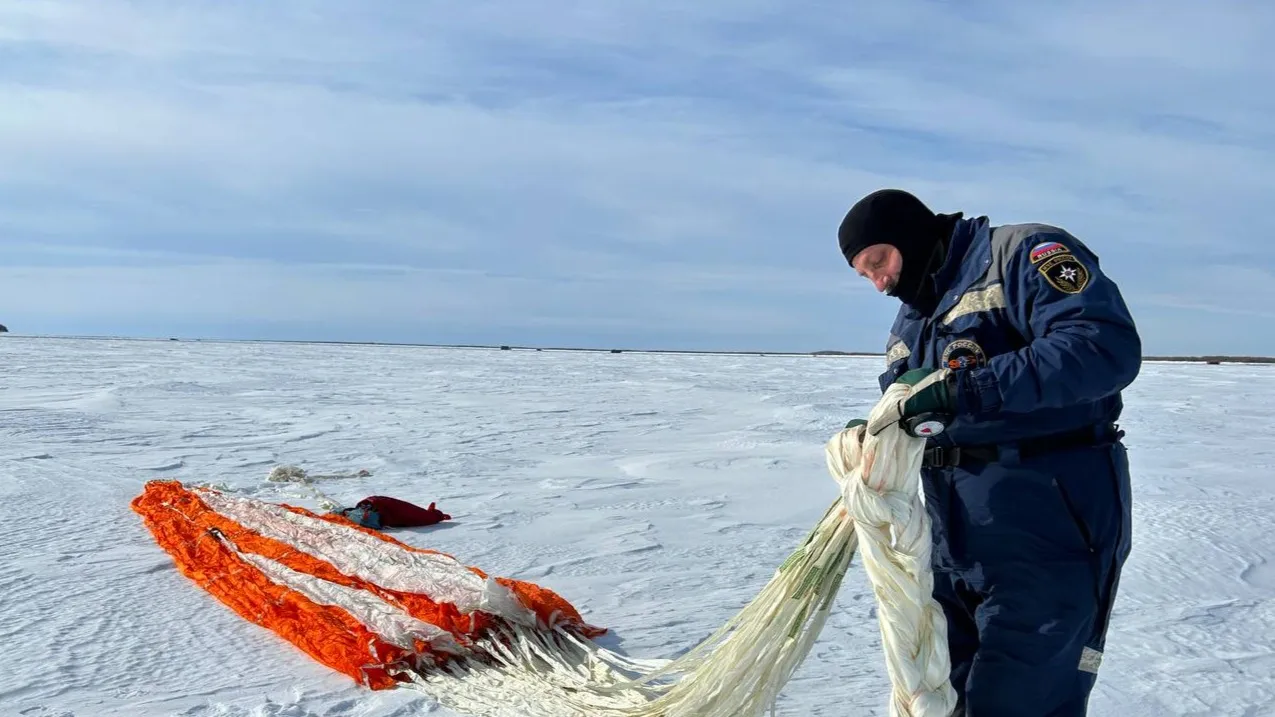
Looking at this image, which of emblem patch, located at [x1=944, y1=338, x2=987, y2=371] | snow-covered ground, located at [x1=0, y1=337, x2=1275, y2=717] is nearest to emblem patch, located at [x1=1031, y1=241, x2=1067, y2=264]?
emblem patch, located at [x1=944, y1=338, x2=987, y2=371]

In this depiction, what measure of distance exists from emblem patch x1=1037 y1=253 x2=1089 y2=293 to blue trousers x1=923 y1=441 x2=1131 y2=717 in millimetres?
327

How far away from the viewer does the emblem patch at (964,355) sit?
5.94 ft

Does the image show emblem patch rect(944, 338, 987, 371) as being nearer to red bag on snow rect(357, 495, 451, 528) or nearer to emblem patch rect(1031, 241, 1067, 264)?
emblem patch rect(1031, 241, 1067, 264)

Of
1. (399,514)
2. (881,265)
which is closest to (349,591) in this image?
(399,514)

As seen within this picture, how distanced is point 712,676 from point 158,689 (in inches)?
65.2

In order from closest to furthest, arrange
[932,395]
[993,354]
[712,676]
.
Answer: [932,395]
[993,354]
[712,676]

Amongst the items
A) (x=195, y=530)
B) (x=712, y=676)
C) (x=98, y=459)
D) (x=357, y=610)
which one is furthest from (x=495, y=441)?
(x=712, y=676)

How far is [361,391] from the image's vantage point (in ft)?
46.8

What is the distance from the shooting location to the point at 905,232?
190cm

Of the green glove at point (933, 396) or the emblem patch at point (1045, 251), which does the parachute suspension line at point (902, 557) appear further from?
the emblem patch at point (1045, 251)

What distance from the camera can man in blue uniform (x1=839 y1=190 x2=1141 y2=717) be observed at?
164cm

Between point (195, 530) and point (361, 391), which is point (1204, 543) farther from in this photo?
point (361, 391)

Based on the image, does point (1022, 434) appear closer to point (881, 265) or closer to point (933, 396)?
point (933, 396)

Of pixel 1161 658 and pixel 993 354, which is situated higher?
pixel 993 354
